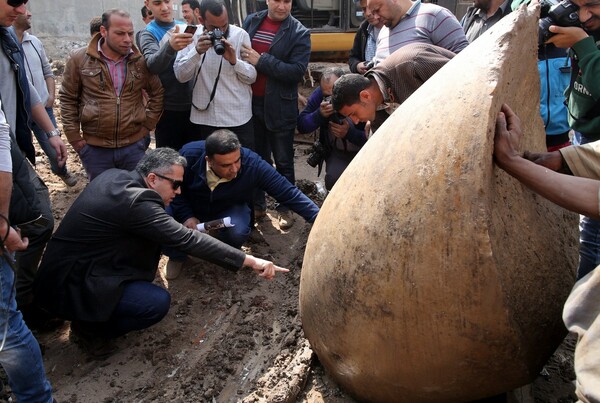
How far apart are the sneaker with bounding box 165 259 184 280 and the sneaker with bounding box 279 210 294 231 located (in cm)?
114

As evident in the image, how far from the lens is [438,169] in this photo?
2.16 m

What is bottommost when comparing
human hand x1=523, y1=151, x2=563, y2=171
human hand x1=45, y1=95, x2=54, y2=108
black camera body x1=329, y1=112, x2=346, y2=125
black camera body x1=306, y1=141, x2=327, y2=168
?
black camera body x1=306, y1=141, x2=327, y2=168

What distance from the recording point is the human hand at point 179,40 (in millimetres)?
4348

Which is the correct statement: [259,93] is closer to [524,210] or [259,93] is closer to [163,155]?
[163,155]

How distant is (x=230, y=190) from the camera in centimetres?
436

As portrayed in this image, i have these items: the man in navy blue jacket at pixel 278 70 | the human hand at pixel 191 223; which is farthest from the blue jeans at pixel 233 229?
the man in navy blue jacket at pixel 278 70

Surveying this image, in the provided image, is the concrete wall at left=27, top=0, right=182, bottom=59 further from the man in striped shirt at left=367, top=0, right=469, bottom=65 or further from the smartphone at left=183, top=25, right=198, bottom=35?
the man in striped shirt at left=367, top=0, right=469, bottom=65

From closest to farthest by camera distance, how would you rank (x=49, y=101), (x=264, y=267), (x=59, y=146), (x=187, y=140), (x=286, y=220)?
A: (x=264, y=267), (x=59, y=146), (x=286, y=220), (x=187, y=140), (x=49, y=101)

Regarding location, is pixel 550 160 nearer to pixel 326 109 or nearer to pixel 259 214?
pixel 326 109

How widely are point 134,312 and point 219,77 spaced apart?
2287 millimetres

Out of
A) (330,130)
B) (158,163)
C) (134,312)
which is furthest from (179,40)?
(134,312)

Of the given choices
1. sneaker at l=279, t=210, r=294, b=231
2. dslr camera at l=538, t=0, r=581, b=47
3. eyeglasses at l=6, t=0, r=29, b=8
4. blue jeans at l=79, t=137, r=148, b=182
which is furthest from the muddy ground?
eyeglasses at l=6, t=0, r=29, b=8

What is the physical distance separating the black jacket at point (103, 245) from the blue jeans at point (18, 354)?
0.63m

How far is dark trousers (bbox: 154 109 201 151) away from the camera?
508cm
